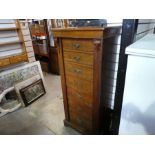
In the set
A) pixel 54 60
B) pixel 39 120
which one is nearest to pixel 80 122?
pixel 39 120

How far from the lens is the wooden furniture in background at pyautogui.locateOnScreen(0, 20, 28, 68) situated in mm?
2131

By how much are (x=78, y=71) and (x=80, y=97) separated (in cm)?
33

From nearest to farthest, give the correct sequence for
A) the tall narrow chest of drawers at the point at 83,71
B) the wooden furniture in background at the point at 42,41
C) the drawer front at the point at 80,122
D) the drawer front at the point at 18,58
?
Answer: the tall narrow chest of drawers at the point at 83,71
the drawer front at the point at 80,122
the drawer front at the point at 18,58
the wooden furniture in background at the point at 42,41

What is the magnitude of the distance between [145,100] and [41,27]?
341 centimetres

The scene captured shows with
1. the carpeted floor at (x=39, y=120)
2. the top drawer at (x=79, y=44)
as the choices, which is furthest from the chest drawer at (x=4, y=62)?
the top drawer at (x=79, y=44)

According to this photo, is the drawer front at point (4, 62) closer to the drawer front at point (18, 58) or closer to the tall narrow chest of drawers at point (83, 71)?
the drawer front at point (18, 58)

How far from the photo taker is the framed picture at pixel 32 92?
2311 mm

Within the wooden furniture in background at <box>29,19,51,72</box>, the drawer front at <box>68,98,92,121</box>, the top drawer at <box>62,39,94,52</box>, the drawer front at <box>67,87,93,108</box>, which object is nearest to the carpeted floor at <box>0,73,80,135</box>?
the drawer front at <box>68,98,92,121</box>

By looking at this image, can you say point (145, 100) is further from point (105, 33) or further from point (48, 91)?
point (48, 91)

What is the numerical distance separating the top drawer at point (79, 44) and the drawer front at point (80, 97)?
0.50 metres

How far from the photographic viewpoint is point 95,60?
1.13m

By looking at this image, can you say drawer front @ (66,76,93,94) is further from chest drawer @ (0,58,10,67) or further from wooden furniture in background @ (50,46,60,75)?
wooden furniture in background @ (50,46,60,75)

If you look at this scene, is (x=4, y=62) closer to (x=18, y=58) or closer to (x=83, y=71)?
(x=18, y=58)
